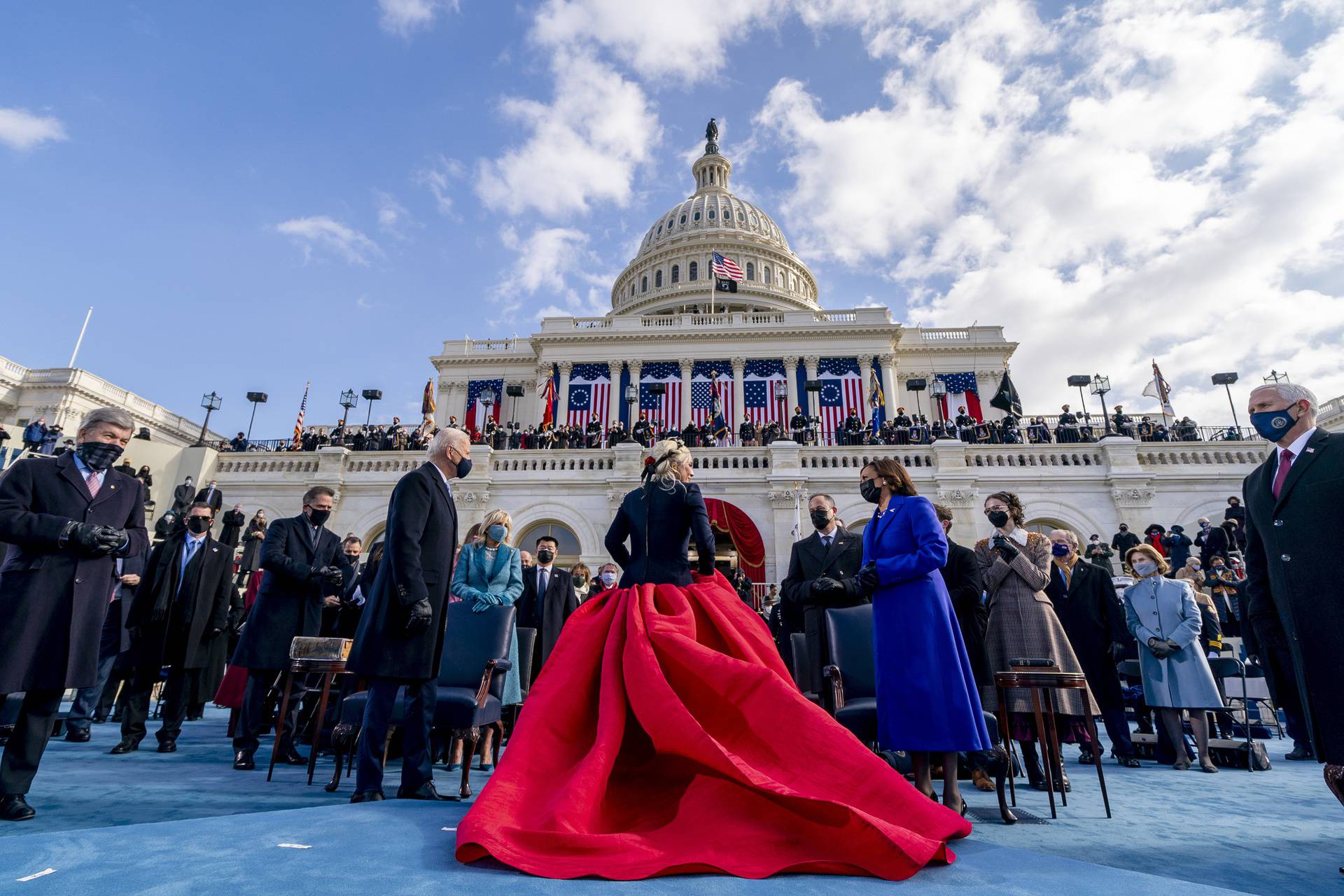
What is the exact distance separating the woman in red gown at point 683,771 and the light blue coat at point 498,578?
1.95 metres

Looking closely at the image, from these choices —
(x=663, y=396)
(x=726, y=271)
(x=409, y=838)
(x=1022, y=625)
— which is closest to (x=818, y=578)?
(x=1022, y=625)

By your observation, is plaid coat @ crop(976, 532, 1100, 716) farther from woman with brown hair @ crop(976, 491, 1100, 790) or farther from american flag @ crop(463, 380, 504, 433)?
american flag @ crop(463, 380, 504, 433)

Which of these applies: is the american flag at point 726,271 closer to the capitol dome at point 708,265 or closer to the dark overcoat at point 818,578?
the capitol dome at point 708,265

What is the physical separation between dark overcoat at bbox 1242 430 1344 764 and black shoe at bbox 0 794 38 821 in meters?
6.54

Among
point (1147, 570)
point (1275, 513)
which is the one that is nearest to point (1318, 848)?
point (1275, 513)

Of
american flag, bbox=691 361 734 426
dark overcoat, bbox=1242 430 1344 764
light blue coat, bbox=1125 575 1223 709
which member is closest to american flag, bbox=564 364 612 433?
american flag, bbox=691 361 734 426

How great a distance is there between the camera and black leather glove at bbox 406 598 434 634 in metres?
4.24

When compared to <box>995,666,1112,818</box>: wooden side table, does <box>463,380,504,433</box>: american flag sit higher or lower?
higher

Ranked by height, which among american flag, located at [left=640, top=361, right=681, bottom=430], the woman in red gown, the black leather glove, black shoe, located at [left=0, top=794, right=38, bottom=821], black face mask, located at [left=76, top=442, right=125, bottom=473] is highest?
american flag, located at [left=640, top=361, right=681, bottom=430]

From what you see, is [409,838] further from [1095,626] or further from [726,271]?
[726,271]

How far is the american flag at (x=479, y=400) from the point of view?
40875 mm

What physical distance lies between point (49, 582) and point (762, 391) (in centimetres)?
3584

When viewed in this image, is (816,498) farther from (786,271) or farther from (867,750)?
(786,271)

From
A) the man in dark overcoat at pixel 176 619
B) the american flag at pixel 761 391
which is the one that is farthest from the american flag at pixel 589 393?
the man in dark overcoat at pixel 176 619
